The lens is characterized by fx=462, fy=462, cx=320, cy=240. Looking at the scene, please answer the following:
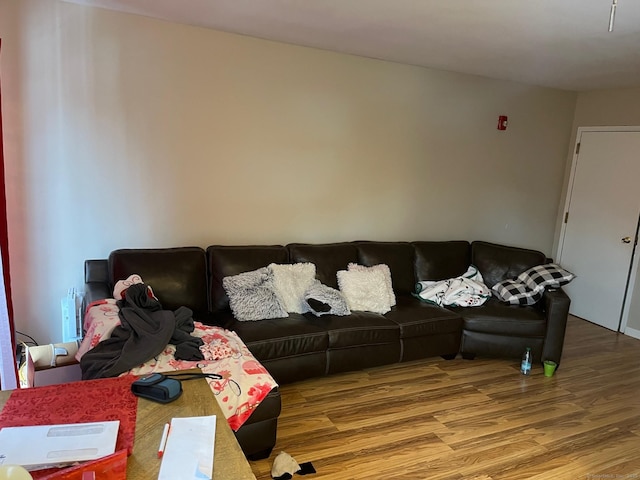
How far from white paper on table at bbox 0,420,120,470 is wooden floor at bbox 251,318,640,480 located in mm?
1307

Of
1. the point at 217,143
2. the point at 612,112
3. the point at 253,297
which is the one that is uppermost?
the point at 612,112

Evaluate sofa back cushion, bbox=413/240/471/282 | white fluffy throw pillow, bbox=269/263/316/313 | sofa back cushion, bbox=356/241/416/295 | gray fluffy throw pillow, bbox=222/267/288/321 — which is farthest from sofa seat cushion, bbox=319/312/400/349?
sofa back cushion, bbox=413/240/471/282

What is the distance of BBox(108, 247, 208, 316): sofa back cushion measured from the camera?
9.96ft

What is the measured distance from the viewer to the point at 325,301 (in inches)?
130

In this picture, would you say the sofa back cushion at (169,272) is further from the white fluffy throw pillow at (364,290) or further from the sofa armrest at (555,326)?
the sofa armrest at (555,326)

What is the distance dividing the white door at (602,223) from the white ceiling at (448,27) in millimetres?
1097

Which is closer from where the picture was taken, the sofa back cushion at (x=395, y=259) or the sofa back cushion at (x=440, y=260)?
the sofa back cushion at (x=395, y=259)

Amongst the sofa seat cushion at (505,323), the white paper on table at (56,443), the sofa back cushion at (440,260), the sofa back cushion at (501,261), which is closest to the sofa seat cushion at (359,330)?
the sofa seat cushion at (505,323)

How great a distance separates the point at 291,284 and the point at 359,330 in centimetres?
60

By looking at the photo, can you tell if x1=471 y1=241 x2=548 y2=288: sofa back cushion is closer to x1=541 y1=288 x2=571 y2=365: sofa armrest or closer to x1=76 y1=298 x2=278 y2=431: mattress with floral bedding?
x1=541 y1=288 x2=571 y2=365: sofa armrest

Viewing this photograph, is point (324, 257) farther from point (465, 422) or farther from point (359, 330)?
point (465, 422)

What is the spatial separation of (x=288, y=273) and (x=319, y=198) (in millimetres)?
883

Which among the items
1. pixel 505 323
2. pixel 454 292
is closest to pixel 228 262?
pixel 454 292

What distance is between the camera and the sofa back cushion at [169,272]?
3.04 m
